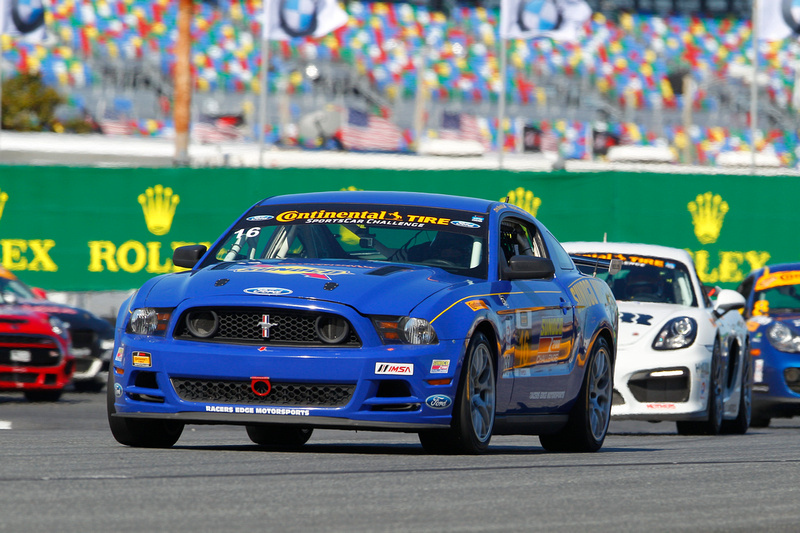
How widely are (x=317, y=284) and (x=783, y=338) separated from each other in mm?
7602

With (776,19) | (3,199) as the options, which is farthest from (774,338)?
(776,19)

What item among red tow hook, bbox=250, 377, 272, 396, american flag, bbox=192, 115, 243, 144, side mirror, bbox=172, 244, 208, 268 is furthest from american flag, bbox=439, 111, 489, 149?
red tow hook, bbox=250, 377, 272, 396

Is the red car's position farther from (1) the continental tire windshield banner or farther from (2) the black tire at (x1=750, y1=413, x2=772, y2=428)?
A: (2) the black tire at (x1=750, y1=413, x2=772, y2=428)

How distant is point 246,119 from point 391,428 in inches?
1518

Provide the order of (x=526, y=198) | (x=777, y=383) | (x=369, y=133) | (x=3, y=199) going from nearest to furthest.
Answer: (x=777, y=383) < (x=3, y=199) < (x=526, y=198) < (x=369, y=133)

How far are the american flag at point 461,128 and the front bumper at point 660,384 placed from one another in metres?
34.9

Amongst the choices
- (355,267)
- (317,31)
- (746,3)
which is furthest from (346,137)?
(355,267)

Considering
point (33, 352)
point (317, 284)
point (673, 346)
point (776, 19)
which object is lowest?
point (33, 352)

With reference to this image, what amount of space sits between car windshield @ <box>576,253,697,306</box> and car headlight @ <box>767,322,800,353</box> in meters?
1.77

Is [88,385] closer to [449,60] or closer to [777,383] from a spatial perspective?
[777,383]

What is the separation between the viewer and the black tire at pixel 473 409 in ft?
24.3

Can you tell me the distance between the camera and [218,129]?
1718 inches

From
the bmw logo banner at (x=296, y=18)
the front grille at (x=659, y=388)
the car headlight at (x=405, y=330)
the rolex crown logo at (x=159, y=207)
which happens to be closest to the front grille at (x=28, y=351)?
the rolex crown logo at (x=159, y=207)

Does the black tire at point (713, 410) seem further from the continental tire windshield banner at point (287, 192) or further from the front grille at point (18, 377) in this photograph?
the continental tire windshield banner at point (287, 192)
